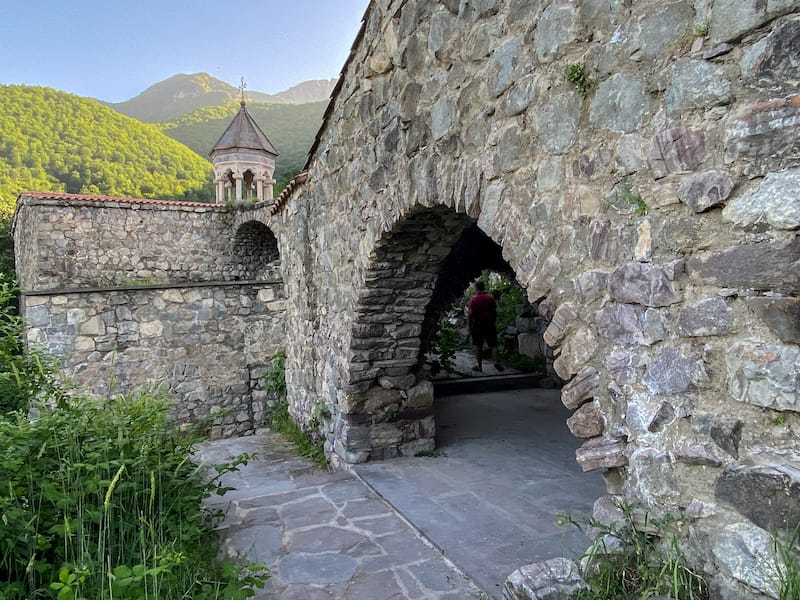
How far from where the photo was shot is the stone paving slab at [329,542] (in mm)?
2496

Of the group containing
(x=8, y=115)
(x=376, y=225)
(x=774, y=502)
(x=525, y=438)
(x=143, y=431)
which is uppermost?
(x=8, y=115)

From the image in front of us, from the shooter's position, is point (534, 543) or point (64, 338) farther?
point (64, 338)

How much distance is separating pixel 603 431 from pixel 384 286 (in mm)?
2373

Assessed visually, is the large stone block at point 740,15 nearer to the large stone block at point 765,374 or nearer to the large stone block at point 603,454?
the large stone block at point 765,374

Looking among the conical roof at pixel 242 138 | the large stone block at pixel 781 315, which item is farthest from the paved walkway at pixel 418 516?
the conical roof at pixel 242 138

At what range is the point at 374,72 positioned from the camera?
368 centimetres

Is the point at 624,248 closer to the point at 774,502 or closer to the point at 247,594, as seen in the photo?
the point at 774,502

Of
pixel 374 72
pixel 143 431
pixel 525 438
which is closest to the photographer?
pixel 143 431

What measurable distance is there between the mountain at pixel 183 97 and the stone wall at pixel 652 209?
163 ft

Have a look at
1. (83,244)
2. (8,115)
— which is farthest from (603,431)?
(8,115)

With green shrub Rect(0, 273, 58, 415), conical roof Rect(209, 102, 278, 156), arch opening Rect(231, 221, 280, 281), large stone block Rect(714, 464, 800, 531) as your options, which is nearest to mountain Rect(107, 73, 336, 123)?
conical roof Rect(209, 102, 278, 156)

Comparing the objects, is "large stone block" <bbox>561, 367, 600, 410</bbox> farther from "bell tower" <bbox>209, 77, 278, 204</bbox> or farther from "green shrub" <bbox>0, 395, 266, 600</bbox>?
"bell tower" <bbox>209, 77, 278, 204</bbox>

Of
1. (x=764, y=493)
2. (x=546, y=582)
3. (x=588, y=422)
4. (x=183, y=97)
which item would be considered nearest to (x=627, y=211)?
(x=588, y=422)

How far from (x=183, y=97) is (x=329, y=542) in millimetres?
60818
